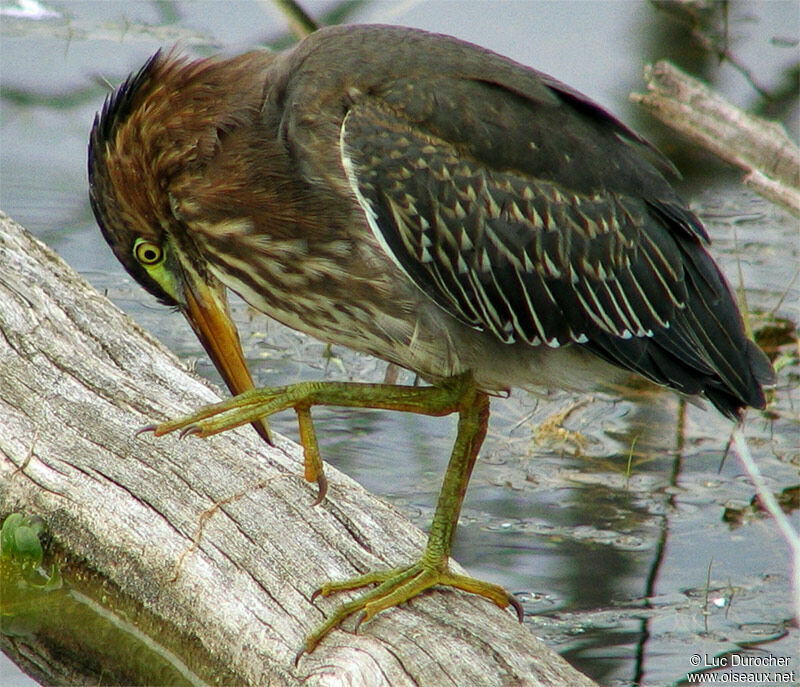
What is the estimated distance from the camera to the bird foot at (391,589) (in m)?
3.69

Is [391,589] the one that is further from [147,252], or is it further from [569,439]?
[569,439]

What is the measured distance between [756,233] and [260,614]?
4664mm

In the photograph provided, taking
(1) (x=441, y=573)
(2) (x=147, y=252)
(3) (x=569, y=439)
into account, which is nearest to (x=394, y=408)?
(1) (x=441, y=573)

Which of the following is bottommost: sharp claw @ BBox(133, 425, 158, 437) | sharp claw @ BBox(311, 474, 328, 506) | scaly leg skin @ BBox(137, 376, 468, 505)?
sharp claw @ BBox(311, 474, 328, 506)

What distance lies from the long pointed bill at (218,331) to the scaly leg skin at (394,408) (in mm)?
172

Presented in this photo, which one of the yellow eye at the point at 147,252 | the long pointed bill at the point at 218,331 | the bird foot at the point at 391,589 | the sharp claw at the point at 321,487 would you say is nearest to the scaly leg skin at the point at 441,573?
the bird foot at the point at 391,589

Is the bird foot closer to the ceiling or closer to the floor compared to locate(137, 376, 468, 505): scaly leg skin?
closer to the floor

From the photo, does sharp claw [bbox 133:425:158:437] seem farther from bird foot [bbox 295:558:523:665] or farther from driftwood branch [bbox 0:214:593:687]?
bird foot [bbox 295:558:523:665]

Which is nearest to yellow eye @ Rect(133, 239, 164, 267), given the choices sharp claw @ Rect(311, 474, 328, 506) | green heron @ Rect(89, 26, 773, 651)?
green heron @ Rect(89, 26, 773, 651)

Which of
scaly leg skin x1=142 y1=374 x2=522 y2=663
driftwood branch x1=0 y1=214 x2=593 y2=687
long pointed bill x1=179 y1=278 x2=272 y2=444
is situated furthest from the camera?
long pointed bill x1=179 y1=278 x2=272 y2=444

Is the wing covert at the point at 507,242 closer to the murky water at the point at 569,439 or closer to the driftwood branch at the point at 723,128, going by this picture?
the murky water at the point at 569,439

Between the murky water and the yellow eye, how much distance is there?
1.67 m

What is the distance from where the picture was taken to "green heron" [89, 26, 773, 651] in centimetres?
383

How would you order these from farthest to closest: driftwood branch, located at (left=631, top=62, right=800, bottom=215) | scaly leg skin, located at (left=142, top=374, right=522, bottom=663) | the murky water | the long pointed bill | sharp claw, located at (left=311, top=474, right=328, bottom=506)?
driftwood branch, located at (left=631, top=62, right=800, bottom=215)
the murky water
the long pointed bill
sharp claw, located at (left=311, top=474, right=328, bottom=506)
scaly leg skin, located at (left=142, top=374, right=522, bottom=663)
